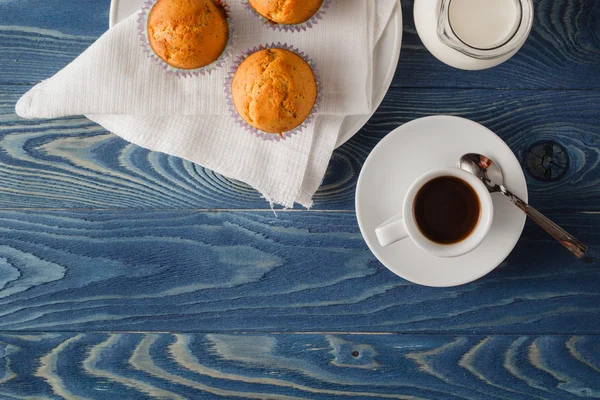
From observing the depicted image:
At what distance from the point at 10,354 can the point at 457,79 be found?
3.54 feet

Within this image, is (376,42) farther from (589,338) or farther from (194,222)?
(589,338)

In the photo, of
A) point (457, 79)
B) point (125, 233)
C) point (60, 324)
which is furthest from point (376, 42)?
point (60, 324)

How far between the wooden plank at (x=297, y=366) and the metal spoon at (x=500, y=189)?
24 centimetres

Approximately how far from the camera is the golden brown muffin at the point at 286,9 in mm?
865

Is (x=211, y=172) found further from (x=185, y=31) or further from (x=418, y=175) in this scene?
(x=418, y=175)

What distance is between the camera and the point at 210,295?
3.60 ft

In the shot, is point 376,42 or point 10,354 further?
point 10,354

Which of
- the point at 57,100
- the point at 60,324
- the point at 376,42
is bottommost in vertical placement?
the point at 60,324

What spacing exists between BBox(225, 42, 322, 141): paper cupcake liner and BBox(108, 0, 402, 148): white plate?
72 mm

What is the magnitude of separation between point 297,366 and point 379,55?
0.64m

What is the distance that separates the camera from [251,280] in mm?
1092

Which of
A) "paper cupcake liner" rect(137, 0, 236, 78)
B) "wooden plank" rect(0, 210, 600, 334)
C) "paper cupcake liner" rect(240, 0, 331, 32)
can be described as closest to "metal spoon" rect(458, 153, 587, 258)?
"wooden plank" rect(0, 210, 600, 334)

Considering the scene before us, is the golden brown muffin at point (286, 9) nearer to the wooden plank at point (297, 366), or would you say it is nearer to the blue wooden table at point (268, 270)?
the blue wooden table at point (268, 270)

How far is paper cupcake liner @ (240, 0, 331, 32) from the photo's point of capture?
919mm
